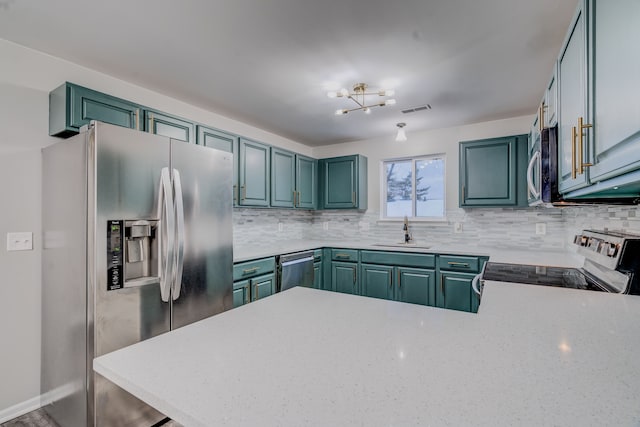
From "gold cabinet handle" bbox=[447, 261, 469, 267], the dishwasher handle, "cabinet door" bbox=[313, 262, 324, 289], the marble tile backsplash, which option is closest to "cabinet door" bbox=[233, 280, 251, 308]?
the dishwasher handle

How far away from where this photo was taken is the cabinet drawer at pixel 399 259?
3.14 m

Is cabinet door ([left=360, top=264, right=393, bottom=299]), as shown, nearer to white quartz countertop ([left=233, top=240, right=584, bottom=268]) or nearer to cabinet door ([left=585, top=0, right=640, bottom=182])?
white quartz countertop ([left=233, top=240, right=584, bottom=268])

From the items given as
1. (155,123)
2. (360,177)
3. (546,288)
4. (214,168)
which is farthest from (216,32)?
(360,177)

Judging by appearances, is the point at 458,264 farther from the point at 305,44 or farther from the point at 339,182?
the point at 305,44

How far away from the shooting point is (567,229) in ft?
9.76

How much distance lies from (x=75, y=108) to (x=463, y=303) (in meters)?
3.40

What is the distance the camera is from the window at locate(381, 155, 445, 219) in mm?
3805

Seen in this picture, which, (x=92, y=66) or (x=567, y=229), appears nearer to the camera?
(x=92, y=66)

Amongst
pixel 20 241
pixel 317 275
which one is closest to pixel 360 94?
pixel 317 275

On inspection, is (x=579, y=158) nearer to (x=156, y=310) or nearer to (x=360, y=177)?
(x=156, y=310)

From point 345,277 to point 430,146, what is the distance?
1.88m

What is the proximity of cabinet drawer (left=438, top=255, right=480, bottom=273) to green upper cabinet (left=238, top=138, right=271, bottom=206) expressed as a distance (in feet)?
6.27

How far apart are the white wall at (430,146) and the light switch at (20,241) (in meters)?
3.38

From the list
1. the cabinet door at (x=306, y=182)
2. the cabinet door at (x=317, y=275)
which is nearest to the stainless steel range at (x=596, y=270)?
the cabinet door at (x=317, y=275)
